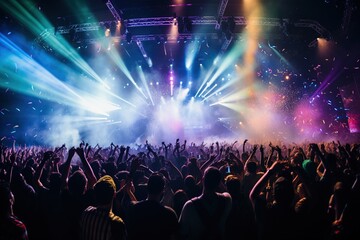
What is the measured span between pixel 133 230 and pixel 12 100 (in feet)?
47.6

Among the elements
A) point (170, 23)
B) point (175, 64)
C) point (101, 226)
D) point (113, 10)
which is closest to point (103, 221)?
point (101, 226)

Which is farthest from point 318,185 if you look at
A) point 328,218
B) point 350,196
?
point 350,196

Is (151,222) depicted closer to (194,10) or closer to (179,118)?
(194,10)

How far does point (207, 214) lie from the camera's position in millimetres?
2326

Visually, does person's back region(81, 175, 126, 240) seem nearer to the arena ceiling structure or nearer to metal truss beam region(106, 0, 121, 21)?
the arena ceiling structure

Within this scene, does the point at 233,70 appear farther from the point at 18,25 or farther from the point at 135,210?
the point at 135,210

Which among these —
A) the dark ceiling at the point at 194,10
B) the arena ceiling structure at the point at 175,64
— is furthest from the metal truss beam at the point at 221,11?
the dark ceiling at the point at 194,10

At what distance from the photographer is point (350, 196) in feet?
7.20

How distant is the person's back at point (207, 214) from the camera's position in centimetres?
231

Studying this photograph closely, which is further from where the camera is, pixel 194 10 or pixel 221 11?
pixel 194 10

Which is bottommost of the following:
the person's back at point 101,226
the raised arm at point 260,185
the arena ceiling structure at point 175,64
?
the person's back at point 101,226

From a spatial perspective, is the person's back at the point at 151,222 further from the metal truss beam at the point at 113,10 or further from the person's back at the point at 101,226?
the metal truss beam at the point at 113,10

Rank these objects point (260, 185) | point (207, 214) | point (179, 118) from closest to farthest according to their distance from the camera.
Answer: point (207, 214) < point (260, 185) < point (179, 118)

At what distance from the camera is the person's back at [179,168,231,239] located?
2.31m
